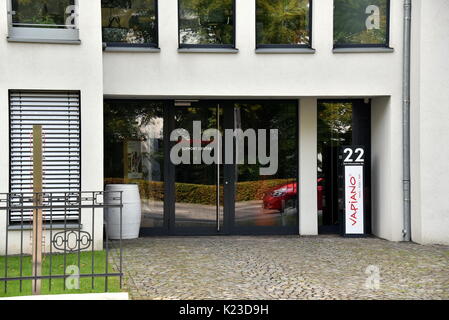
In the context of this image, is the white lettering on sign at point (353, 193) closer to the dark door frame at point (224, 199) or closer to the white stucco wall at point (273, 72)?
the white stucco wall at point (273, 72)

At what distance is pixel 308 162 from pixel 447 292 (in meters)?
5.24

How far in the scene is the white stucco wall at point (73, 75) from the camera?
10.1 meters

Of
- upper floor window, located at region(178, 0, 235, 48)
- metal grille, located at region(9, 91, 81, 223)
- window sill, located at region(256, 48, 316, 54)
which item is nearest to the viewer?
metal grille, located at region(9, 91, 81, 223)

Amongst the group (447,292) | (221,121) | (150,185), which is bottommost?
(447,292)

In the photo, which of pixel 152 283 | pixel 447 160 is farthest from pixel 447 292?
pixel 447 160

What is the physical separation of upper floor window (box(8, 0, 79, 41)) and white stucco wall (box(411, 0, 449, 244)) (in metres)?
5.99

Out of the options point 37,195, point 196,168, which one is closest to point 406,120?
point 196,168

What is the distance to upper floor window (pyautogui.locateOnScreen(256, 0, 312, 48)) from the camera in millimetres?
11734

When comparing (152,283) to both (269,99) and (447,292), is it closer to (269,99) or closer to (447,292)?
(447,292)

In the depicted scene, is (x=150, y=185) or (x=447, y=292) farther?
(x=150, y=185)

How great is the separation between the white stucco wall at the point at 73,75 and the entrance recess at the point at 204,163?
5.71 ft

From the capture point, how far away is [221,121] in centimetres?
Result: 1233

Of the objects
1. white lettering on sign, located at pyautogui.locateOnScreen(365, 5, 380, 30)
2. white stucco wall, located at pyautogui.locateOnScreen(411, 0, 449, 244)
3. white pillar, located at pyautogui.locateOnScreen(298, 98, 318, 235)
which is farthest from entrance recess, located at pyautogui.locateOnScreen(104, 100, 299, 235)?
white stucco wall, located at pyautogui.locateOnScreen(411, 0, 449, 244)

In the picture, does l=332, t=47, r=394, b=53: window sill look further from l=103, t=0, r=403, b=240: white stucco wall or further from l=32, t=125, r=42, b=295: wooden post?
l=32, t=125, r=42, b=295: wooden post
